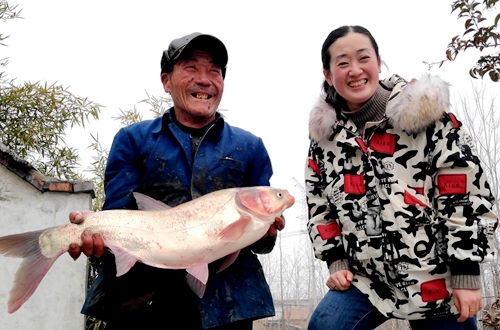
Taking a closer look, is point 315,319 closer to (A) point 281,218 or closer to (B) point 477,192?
(A) point 281,218

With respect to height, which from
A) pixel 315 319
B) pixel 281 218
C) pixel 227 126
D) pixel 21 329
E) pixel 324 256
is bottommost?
pixel 21 329

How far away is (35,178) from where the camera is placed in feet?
19.3

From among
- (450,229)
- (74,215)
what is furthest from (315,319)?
(74,215)

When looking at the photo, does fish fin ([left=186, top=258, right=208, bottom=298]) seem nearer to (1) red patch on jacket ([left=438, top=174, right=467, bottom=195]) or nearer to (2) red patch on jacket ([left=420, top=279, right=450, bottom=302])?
(2) red patch on jacket ([left=420, top=279, right=450, bottom=302])

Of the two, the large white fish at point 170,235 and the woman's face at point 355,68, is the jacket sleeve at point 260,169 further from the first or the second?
the woman's face at point 355,68

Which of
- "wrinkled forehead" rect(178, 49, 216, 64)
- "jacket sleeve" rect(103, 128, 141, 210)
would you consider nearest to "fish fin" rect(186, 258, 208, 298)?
"jacket sleeve" rect(103, 128, 141, 210)

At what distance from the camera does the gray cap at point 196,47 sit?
3113 mm

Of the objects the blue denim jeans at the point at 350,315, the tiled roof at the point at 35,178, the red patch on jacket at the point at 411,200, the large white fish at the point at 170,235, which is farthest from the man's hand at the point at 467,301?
the tiled roof at the point at 35,178

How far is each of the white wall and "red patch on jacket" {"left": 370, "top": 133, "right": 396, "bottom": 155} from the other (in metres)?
4.07

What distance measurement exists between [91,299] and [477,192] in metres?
2.31

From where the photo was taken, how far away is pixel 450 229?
274cm

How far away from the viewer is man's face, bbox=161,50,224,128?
314 cm

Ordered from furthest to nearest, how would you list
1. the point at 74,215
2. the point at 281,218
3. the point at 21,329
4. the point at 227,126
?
the point at 21,329
the point at 227,126
the point at 281,218
the point at 74,215

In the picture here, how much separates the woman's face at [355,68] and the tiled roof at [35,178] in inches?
150
